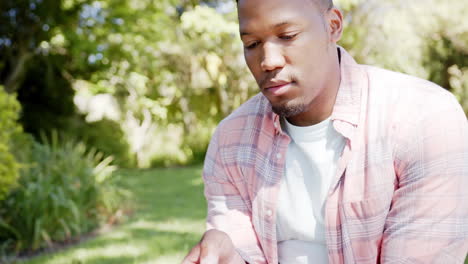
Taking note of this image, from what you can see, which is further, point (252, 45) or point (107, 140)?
point (107, 140)

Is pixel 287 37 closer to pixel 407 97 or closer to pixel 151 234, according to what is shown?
pixel 407 97

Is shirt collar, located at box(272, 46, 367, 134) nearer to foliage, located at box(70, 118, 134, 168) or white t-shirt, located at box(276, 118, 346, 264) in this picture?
white t-shirt, located at box(276, 118, 346, 264)

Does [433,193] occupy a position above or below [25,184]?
above

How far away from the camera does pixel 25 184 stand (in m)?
5.93

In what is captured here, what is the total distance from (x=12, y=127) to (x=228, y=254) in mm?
4790

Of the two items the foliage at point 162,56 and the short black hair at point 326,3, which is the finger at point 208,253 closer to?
the short black hair at point 326,3

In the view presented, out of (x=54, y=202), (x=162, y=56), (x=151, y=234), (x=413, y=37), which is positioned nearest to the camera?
(x=54, y=202)

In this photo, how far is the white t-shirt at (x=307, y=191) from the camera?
195cm

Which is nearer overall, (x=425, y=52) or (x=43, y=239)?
(x=43, y=239)

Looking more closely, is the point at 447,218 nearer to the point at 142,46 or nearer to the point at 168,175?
the point at 142,46

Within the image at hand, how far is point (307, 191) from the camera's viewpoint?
1979 millimetres

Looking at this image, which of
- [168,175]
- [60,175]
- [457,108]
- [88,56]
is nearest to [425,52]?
[168,175]

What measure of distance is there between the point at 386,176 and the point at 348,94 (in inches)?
14.6

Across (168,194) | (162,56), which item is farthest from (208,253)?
(162,56)
